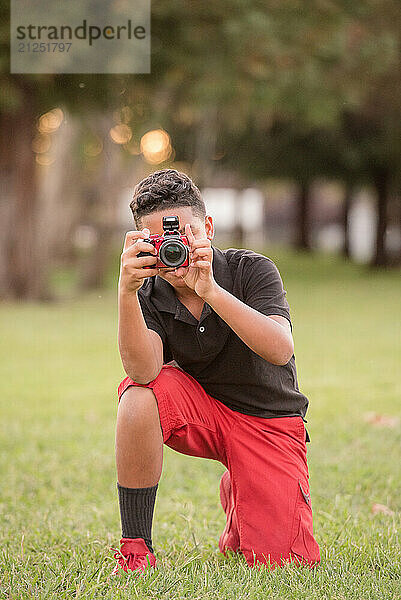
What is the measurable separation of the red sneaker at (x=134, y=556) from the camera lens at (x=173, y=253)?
3.07 feet

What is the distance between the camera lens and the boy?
2.56 m

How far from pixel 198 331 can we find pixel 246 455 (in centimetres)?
44

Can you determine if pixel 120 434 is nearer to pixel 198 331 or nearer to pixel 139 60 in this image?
pixel 198 331

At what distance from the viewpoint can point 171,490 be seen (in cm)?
385

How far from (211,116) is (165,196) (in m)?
15.8

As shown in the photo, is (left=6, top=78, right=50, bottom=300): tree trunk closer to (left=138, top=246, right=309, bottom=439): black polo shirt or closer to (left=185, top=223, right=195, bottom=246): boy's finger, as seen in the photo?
(left=138, top=246, right=309, bottom=439): black polo shirt

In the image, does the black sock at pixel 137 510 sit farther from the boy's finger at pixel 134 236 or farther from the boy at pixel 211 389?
the boy's finger at pixel 134 236

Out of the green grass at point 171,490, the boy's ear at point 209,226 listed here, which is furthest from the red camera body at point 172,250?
the green grass at point 171,490

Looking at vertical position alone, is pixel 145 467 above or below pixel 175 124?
below

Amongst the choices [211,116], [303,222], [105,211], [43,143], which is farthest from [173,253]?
[303,222]

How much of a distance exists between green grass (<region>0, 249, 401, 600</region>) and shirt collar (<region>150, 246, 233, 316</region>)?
854 millimetres

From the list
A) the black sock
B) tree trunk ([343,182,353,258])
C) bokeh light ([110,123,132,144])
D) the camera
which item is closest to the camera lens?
the camera

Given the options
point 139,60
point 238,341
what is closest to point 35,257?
point 139,60

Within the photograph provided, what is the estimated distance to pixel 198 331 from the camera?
273cm
